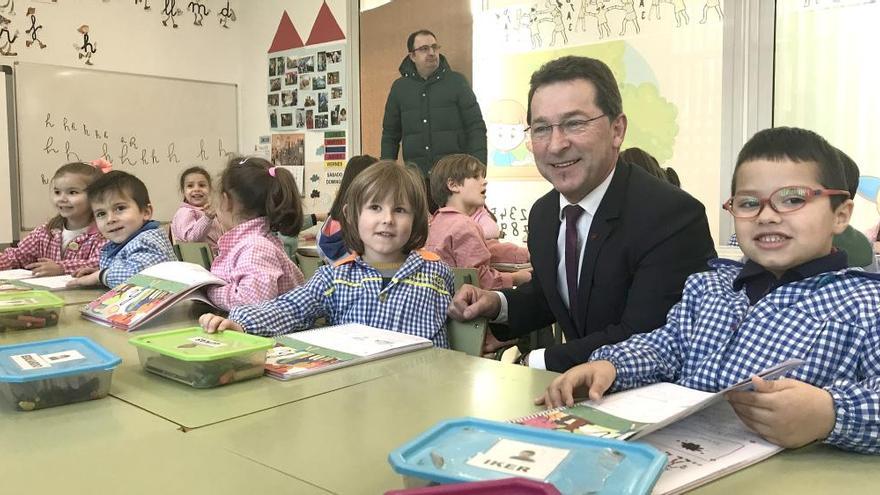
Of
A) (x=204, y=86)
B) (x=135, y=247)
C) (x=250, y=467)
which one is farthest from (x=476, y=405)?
(x=204, y=86)

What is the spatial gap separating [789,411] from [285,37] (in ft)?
19.1

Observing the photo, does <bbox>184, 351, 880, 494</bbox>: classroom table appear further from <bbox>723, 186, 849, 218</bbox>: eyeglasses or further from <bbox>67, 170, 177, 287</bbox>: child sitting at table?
<bbox>67, 170, 177, 287</bbox>: child sitting at table

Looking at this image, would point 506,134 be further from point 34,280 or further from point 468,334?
point 468,334

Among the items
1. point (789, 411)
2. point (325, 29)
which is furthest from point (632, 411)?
point (325, 29)

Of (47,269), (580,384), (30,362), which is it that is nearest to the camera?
(580,384)

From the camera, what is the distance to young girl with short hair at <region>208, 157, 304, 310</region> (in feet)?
7.62

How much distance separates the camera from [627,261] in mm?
1829

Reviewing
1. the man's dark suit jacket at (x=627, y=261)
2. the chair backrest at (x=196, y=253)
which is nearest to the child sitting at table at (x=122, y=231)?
the chair backrest at (x=196, y=253)

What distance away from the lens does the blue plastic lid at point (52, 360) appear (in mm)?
1228

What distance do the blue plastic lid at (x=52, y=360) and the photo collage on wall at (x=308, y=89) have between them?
180 inches

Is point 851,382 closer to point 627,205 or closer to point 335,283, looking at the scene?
point 627,205

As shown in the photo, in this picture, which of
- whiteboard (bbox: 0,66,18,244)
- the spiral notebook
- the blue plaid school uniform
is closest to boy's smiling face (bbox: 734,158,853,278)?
the spiral notebook

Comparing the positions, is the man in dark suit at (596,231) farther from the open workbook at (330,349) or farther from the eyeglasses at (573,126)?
the open workbook at (330,349)

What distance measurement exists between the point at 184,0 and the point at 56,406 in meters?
5.51
